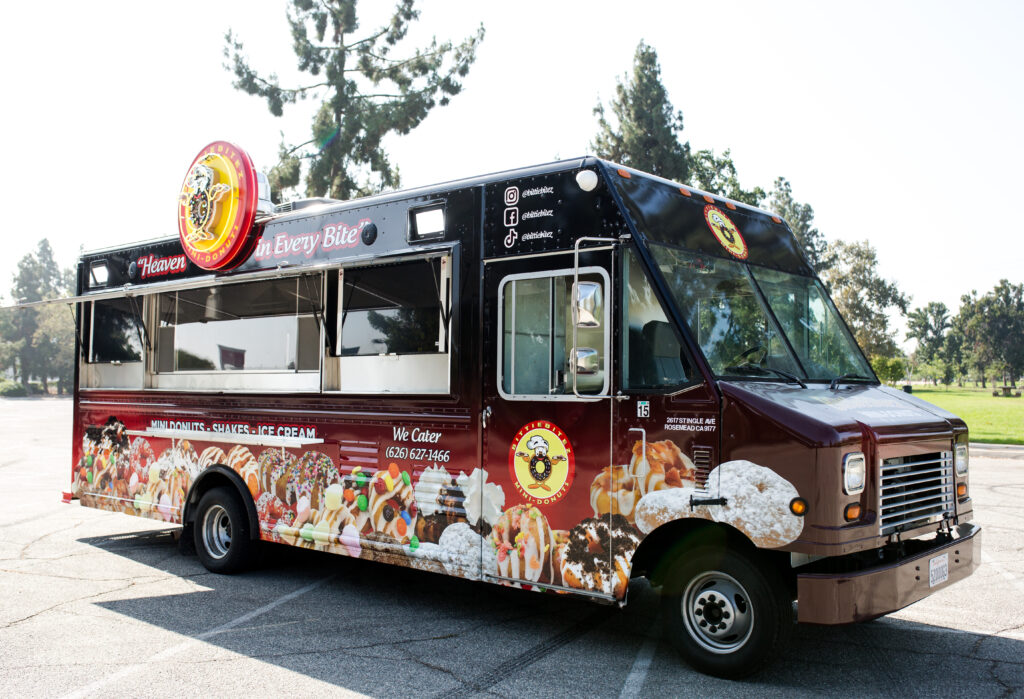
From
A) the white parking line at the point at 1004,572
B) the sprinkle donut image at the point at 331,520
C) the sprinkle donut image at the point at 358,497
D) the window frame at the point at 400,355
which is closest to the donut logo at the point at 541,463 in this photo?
the window frame at the point at 400,355

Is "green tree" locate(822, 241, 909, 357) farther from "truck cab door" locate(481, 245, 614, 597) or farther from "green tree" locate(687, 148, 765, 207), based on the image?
→ "truck cab door" locate(481, 245, 614, 597)

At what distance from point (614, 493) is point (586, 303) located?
3.76ft

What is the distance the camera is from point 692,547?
4801 mm

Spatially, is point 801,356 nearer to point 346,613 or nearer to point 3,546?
point 346,613

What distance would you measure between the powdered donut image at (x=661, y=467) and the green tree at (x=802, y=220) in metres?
71.9

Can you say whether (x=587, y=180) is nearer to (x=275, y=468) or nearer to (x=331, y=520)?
(x=331, y=520)

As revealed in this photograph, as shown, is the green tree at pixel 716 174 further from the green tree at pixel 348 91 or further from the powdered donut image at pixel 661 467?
the powdered donut image at pixel 661 467

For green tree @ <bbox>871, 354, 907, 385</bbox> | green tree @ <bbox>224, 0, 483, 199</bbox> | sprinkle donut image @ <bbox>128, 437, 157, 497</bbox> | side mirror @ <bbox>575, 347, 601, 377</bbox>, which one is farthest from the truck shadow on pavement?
green tree @ <bbox>871, 354, 907, 385</bbox>

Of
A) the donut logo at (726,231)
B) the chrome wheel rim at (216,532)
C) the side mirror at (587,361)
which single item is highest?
the donut logo at (726,231)

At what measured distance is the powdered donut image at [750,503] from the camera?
4.31 m

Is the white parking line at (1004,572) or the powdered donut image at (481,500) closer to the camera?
the powdered donut image at (481,500)

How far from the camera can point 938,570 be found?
4.78 metres

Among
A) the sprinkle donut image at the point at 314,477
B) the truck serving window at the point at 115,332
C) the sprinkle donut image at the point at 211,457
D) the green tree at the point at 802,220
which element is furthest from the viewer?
the green tree at the point at 802,220

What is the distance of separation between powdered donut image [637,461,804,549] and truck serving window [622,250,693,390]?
0.60 meters
